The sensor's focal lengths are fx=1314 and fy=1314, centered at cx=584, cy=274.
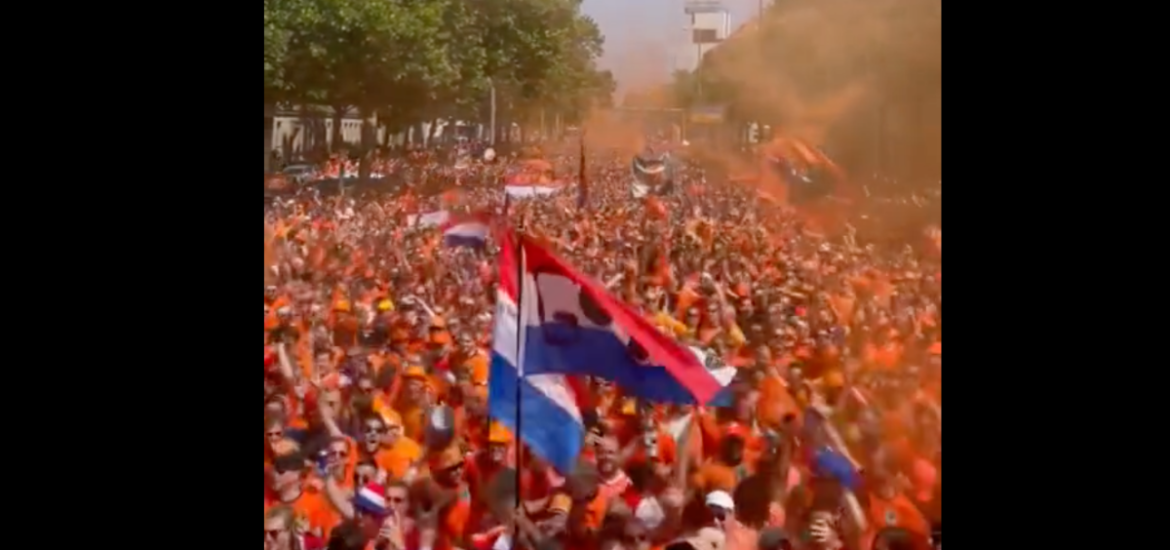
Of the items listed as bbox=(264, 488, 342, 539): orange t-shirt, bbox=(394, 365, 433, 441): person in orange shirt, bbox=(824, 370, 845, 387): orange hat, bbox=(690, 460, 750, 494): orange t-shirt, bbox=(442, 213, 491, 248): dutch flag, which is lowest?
bbox=(264, 488, 342, 539): orange t-shirt

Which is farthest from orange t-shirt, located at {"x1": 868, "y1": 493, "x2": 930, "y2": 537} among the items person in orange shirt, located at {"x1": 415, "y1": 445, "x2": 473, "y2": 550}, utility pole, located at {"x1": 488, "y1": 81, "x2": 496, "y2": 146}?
utility pole, located at {"x1": 488, "y1": 81, "x2": 496, "y2": 146}

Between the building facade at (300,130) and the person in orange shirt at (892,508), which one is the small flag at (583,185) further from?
the person in orange shirt at (892,508)

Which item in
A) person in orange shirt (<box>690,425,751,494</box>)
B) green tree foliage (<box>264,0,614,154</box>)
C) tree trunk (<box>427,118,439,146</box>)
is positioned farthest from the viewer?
tree trunk (<box>427,118,439,146</box>)

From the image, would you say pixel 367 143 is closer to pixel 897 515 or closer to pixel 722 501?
pixel 722 501

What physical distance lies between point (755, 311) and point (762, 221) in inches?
11.7

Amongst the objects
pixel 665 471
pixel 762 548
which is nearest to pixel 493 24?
pixel 665 471

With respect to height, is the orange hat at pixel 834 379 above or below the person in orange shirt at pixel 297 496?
above

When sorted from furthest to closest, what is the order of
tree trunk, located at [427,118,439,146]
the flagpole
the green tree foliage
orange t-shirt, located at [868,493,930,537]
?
tree trunk, located at [427,118,439,146], the green tree foliage, the flagpole, orange t-shirt, located at [868,493,930,537]

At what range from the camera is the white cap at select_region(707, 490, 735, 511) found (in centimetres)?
425

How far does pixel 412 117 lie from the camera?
463 centimetres

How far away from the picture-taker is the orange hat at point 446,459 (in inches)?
175

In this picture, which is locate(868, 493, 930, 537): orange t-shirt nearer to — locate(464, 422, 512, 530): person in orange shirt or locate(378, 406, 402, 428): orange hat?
locate(464, 422, 512, 530): person in orange shirt

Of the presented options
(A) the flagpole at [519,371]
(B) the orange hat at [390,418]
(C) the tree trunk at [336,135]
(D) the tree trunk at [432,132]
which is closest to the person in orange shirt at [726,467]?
(A) the flagpole at [519,371]
